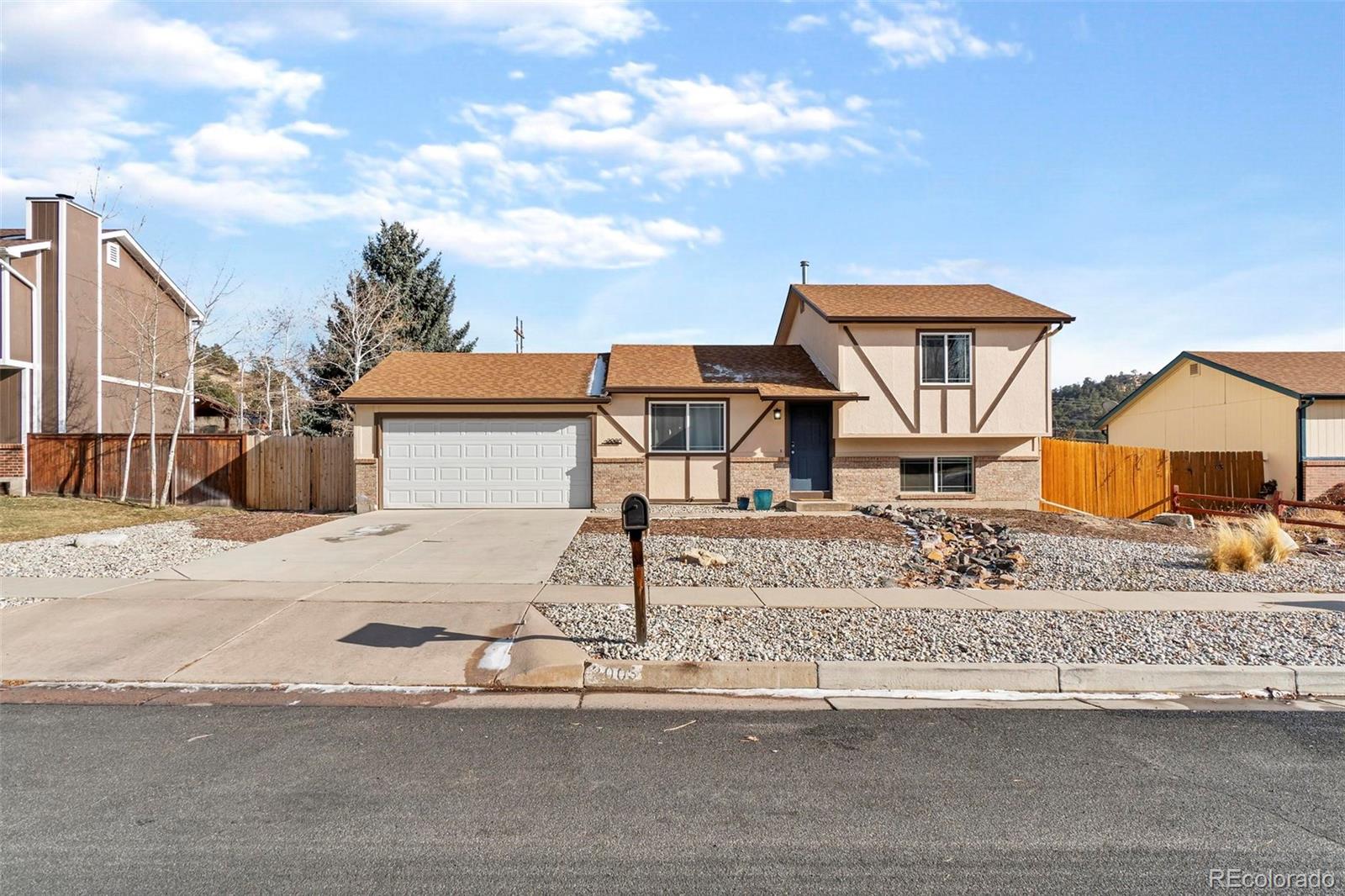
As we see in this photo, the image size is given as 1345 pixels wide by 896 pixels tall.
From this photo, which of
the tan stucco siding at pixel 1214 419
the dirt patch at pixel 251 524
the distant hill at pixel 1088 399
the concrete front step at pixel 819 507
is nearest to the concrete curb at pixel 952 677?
the dirt patch at pixel 251 524

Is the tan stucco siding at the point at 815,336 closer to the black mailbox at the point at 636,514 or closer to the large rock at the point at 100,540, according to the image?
the black mailbox at the point at 636,514

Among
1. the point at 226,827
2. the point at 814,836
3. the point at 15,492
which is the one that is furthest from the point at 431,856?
the point at 15,492

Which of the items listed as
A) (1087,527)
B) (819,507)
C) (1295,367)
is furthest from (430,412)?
(1295,367)

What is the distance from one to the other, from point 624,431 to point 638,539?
39.4 ft

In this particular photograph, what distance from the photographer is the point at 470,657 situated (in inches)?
268

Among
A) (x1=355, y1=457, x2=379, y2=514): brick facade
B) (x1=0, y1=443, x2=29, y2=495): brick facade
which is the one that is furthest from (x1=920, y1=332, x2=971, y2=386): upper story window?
(x1=0, y1=443, x2=29, y2=495): brick facade

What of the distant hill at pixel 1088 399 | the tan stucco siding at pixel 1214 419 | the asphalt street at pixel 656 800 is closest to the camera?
the asphalt street at pixel 656 800

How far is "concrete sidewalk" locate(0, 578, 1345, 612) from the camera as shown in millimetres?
8773

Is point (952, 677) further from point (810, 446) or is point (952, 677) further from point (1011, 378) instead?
point (1011, 378)

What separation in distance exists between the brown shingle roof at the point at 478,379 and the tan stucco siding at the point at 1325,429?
20740 millimetres

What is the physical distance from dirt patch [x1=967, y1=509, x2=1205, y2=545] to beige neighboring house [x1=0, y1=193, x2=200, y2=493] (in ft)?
65.6

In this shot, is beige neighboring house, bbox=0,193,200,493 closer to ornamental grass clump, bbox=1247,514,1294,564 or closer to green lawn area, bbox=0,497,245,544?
green lawn area, bbox=0,497,245,544

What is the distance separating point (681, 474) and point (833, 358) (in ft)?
15.4

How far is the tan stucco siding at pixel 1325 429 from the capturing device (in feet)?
75.3
